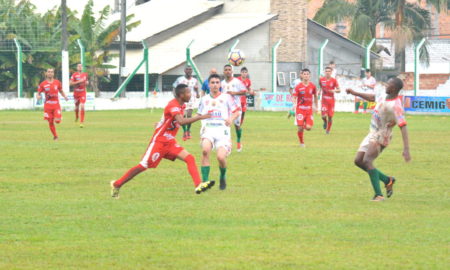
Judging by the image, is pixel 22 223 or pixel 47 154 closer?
pixel 22 223

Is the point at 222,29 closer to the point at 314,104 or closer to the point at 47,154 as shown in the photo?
the point at 314,104

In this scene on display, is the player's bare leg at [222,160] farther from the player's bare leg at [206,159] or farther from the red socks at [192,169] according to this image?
the red socks at [192,169]

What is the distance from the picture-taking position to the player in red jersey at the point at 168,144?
12805 millimetres

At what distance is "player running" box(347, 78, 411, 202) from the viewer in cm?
1226

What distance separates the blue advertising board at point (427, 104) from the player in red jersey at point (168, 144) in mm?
29154

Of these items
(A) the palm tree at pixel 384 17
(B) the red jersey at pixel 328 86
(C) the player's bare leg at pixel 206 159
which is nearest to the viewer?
(C) the player's bare leg at pixel 206 159

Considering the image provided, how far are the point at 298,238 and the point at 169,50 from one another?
49797 millimetres

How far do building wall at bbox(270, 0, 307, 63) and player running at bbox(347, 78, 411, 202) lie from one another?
4770 cm

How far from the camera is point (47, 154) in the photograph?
2056cm

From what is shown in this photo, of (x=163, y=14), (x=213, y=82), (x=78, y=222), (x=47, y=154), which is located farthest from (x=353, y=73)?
(x=78, y=222)

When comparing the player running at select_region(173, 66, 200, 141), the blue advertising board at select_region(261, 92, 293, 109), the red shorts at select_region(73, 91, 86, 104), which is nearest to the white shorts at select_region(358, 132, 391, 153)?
the player running at select_region(173, 66, 200, 141)

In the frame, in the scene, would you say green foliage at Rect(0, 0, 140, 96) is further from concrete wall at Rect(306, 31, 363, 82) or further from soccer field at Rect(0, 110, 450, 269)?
soccer field at Rect(0, 110, 450, 269)

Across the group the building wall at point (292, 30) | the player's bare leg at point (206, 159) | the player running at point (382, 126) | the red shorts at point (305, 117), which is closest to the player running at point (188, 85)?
the red shorts at point (305, 117)

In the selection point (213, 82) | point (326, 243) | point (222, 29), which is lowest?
point (326, 243)
